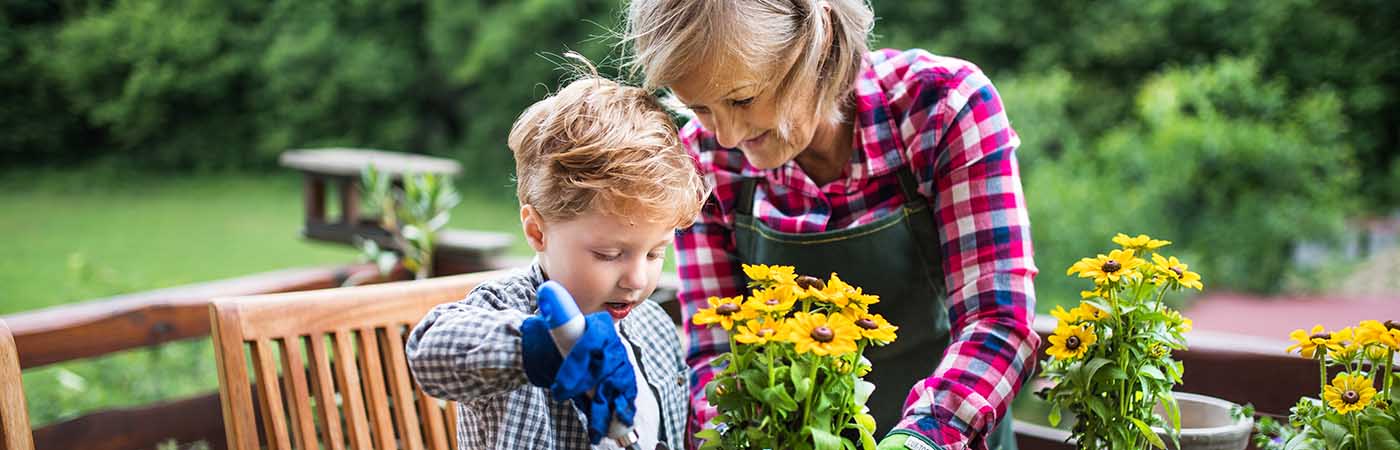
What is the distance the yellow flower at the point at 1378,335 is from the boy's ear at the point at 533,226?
0.76 meters

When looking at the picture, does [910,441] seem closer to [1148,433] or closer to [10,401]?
[1148,433]

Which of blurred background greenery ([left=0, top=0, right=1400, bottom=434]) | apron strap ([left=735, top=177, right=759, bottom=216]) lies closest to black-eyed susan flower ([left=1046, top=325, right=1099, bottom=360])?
apron strap ([left=735, top=177, right=759, bottom=216])

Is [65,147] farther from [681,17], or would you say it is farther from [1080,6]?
[681,17]

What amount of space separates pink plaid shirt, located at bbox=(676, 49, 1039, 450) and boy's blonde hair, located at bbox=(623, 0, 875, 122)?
0.31 feet

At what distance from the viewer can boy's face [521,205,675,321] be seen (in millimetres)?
1079

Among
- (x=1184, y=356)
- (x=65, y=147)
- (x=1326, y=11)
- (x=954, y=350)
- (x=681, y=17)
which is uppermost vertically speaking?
(x=65, y=147)

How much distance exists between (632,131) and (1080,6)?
741 cm

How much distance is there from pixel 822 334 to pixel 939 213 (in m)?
0.54

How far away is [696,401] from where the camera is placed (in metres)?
1.37

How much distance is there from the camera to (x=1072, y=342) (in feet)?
3.48

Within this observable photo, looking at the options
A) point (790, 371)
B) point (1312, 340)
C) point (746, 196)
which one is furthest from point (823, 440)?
point (746, 196)

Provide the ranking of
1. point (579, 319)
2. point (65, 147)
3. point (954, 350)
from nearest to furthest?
point (579, 319), point (954, 350), point (65, 147)

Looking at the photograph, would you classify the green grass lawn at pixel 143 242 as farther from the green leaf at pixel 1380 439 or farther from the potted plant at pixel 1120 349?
the green leaf at pixel 1380 439

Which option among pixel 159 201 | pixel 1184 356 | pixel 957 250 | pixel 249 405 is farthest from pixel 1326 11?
pixel 159 201
